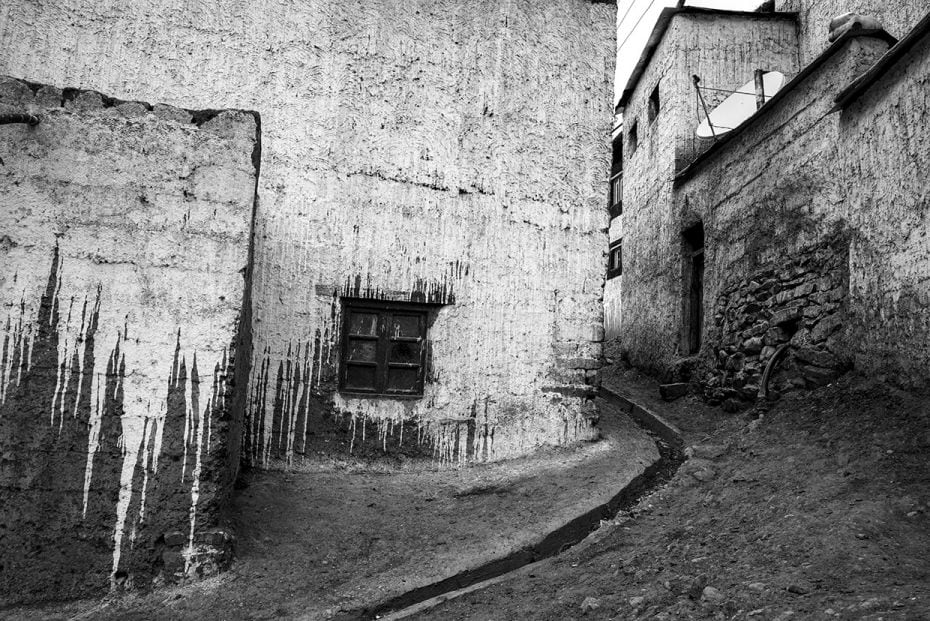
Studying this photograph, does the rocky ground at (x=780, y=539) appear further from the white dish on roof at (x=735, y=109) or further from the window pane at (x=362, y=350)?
the white dish on roof at (x=735, y=109)

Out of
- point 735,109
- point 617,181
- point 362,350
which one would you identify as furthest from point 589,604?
point 617,181

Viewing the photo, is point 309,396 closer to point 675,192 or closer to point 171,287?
point 171,287

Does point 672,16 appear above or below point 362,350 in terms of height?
above

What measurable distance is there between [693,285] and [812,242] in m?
3.24

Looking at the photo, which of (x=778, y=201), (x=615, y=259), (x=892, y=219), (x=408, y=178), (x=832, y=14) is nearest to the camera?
(x=892, y=219)

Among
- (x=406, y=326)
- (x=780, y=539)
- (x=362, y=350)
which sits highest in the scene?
(x=406, y=326)

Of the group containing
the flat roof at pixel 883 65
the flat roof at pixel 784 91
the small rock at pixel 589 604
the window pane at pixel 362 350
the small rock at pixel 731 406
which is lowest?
the small rock at pixel 589 604

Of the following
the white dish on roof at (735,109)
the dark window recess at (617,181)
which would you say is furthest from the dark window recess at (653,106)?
the dark window recess at (617,181)

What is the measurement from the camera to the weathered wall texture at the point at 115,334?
371cm

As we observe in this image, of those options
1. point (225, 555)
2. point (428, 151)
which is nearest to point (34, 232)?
point (225, 555)

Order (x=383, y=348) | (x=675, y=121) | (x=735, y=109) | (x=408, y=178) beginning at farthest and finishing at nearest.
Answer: (x=675, y=121) < (x=735, y=109) < (x=408, y=178) < (x=383, y=348)

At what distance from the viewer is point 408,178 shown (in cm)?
589

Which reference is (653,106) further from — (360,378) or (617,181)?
(360,378)

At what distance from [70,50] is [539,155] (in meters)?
3.96
